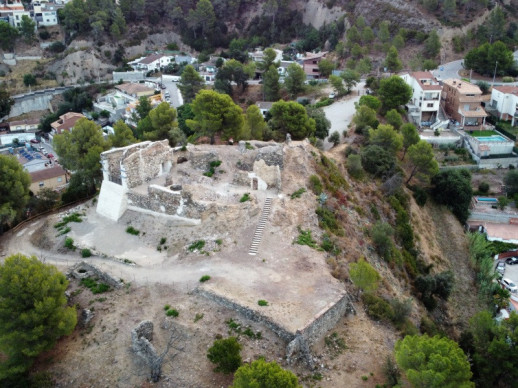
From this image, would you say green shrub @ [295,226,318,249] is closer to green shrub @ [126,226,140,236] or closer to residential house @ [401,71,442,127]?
green shrub @ [126,226,140,236]

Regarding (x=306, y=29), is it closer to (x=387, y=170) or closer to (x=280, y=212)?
(x=387, y=170)

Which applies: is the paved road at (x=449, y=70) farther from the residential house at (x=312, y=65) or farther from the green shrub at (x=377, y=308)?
the green shrub at (x=377, y=308)

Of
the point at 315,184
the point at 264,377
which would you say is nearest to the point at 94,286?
the point at 264,377

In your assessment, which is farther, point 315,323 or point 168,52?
point 168,52

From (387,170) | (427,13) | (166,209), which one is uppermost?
(427,13)

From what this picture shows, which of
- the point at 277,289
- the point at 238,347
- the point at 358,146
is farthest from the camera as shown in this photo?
the point at 358,146

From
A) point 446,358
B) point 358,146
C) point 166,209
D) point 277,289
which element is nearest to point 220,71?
point 358,146

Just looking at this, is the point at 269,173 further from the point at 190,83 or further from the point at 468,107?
the point at 190,83
